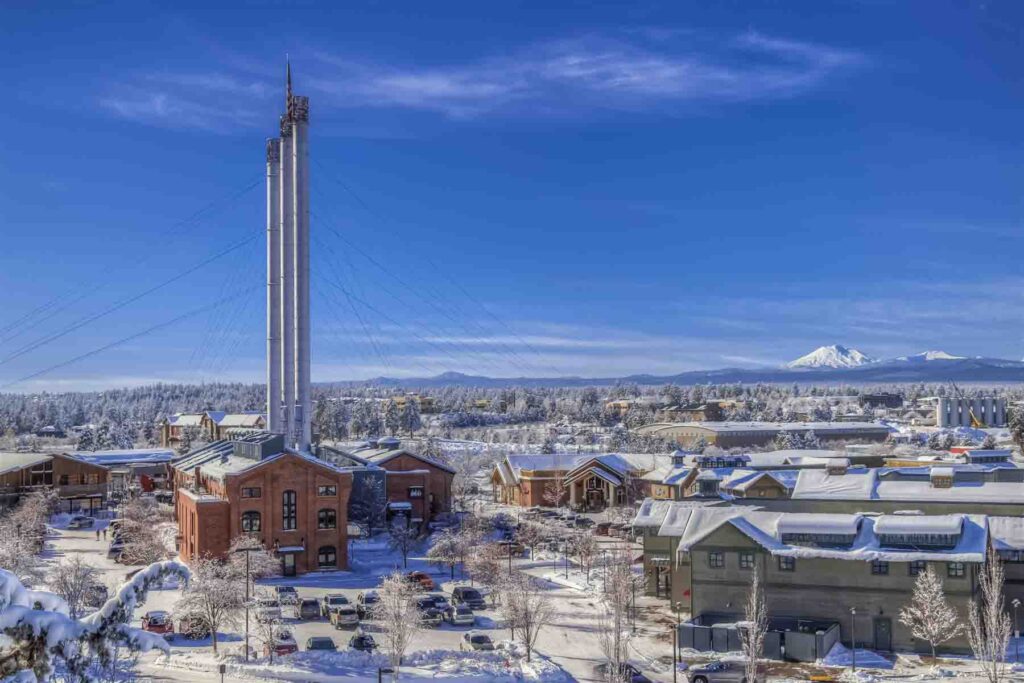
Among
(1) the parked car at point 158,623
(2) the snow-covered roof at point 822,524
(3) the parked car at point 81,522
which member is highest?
(2) the snow-covered roof at point 822,524

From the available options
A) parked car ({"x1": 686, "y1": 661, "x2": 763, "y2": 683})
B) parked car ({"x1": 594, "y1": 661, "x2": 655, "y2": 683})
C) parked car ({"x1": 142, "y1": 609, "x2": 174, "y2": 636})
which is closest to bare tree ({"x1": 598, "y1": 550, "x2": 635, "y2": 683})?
parked car ({"x1": 594, "y1": 661, "x2": 655, "y2": 683})

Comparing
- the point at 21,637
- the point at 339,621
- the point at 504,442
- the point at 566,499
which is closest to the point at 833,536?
the point at 339,621

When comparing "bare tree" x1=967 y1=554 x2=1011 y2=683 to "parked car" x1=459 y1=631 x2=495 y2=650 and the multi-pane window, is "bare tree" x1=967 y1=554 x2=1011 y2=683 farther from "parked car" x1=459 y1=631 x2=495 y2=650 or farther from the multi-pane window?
"parked car" x1=459 y1=631 x2=495 y2=650

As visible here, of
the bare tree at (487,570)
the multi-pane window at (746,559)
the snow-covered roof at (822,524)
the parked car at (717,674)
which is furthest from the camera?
the bare tree at (487,570)

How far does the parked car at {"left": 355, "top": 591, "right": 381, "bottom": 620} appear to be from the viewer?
42.1m

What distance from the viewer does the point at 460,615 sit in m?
41.7

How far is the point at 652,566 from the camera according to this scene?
152ft

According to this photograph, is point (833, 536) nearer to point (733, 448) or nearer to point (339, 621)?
point (339, 621)

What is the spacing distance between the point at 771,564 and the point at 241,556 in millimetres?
23723

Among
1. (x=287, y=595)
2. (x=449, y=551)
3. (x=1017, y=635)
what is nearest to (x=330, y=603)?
(x=287, y=595)

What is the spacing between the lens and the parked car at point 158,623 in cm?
3867

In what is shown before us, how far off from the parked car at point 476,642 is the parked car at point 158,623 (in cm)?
1141

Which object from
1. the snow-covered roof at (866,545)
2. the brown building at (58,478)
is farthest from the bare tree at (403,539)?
the brown building at (58,478)

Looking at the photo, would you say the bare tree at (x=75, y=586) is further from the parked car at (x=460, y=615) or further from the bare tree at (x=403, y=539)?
the bare tree at (x=403, y=539)
